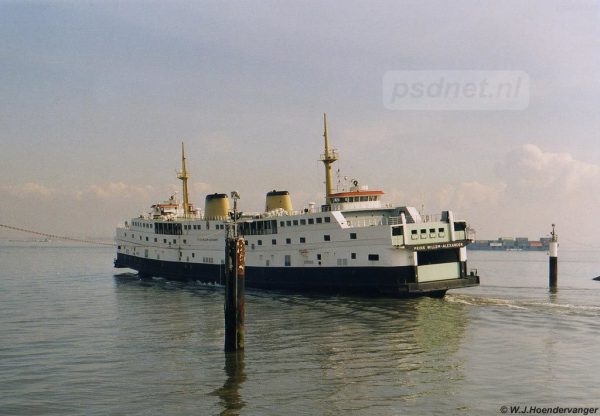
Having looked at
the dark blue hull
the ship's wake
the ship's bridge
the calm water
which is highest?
the ship's bridge

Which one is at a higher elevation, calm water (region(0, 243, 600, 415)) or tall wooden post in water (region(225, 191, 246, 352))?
tall wooden post in water (region(225, 191, 246, 352))

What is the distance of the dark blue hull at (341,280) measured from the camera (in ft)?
124

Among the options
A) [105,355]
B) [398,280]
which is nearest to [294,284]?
[398,280]

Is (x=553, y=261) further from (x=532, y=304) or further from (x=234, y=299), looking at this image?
(x=234, y=299)

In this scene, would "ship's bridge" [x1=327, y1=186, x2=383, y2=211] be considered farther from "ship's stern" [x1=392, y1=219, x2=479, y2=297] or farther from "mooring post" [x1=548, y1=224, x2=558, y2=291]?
"mooring post" [x1=548, y1=224, x2=558, y2=291]

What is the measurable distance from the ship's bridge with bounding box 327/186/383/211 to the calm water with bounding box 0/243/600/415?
1001 cm

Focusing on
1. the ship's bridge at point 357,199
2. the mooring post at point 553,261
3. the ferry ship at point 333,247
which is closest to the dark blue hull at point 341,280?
the ferry ship at point 333,247

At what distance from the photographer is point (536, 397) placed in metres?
16.5

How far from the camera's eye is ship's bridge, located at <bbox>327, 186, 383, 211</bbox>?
147 ft

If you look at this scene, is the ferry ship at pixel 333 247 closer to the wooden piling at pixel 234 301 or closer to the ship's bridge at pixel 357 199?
the ship's bridge at pixel 357 199

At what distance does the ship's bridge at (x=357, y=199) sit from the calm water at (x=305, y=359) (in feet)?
32.8

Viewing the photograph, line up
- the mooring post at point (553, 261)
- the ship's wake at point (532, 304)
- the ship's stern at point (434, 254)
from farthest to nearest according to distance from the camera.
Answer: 1. the mooring post at point (553, 261)
2. the ship's stern at point (434, 254)
3. the ship's wake at point (532, 304)

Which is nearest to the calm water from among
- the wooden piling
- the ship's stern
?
the wooden piling

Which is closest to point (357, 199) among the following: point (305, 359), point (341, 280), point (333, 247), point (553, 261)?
point (333, 247)
